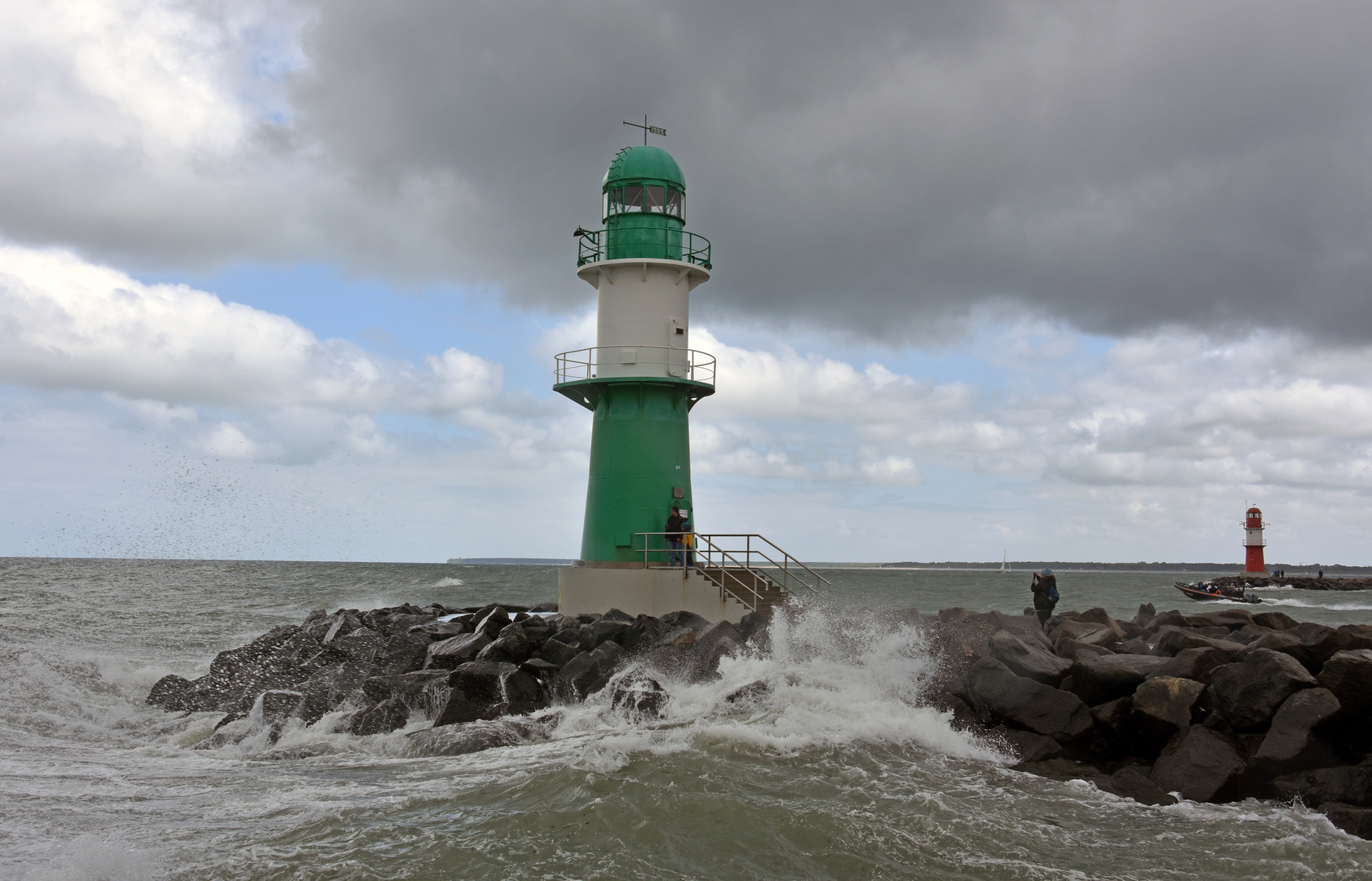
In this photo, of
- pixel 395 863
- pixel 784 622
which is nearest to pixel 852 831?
pixel 395 863

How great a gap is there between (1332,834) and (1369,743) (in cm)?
132

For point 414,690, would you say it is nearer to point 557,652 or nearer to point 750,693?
point 557,652

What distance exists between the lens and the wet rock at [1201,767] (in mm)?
7086

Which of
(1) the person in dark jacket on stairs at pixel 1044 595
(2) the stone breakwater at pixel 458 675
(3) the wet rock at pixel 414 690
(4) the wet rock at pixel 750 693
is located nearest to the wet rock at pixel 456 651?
(2) the stone breakwater at pixel 458 675

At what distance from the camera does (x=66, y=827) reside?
6426 millimetres

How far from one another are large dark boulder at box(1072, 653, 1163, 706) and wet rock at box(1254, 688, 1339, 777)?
1.28 m

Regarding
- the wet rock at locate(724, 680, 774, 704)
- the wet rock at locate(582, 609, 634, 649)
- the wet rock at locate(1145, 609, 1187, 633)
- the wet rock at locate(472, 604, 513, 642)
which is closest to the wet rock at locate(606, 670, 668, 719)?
the wet rock at locate(724, 680, 774, 704)

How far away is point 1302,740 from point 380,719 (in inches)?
322

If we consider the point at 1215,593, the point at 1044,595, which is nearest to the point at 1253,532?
the point at 1215,593

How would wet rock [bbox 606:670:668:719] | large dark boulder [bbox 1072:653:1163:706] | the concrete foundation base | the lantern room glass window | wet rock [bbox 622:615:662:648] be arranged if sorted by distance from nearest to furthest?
large dark boulder [bbox 1072:653:1163:706], wet rock [bbox 606:670:668:719], wet rock [bbox 622:615:662:648], the concrete foundation base, the lantern room glass window

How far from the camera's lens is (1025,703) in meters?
8.54

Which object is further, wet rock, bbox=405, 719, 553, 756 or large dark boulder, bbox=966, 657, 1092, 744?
wet rock, bbox=405, 719, 553, 756

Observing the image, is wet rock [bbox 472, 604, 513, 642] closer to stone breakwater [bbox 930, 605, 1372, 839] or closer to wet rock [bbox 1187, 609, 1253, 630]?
stone breakwater [bbox 930, 605, 1372, 839]

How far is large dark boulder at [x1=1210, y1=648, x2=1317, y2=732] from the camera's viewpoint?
7.56 meters
